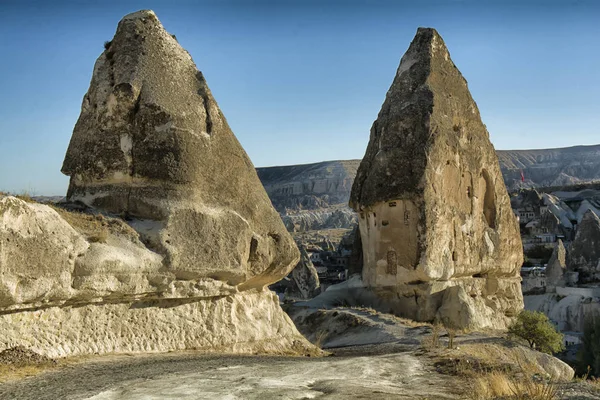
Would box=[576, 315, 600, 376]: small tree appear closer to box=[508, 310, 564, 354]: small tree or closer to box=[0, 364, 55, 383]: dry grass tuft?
box=[508, 310, 564, 354]: small tree

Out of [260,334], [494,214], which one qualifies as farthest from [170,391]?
[494,214]

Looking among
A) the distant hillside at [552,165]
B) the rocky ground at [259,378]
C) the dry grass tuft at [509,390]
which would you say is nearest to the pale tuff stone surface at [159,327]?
the rocky ground at [259,378]

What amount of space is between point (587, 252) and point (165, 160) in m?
32.2

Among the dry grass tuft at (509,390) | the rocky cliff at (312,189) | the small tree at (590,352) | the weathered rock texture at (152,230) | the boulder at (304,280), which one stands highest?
the rocky cliff at (312,189)

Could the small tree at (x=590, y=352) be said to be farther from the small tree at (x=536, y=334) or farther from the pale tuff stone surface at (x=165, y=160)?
the pale tuff stone surface at (x=165, y=160)

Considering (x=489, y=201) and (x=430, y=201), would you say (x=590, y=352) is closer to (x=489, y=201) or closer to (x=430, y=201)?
(x=489, y=201)

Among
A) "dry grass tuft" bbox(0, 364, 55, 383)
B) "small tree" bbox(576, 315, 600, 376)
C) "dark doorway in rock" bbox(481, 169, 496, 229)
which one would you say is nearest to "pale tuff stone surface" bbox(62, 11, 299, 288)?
"dry grass tuft" bbox(0, 364, 55, 383)

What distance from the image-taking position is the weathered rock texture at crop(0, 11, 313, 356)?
713cm

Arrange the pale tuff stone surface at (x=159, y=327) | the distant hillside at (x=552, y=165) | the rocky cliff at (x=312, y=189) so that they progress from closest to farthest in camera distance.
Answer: the pale tuff stone surface at (x=159, y=327) < the rocky cliff at (x=312, y=189) < the distant hillside at (x=552, y=165)

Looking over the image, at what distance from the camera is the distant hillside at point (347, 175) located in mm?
130000

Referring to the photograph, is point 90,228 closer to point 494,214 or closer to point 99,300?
point 99,300

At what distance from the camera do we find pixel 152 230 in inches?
323

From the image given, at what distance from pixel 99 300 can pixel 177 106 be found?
272 cm

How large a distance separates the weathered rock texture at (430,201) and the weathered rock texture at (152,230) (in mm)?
6084
